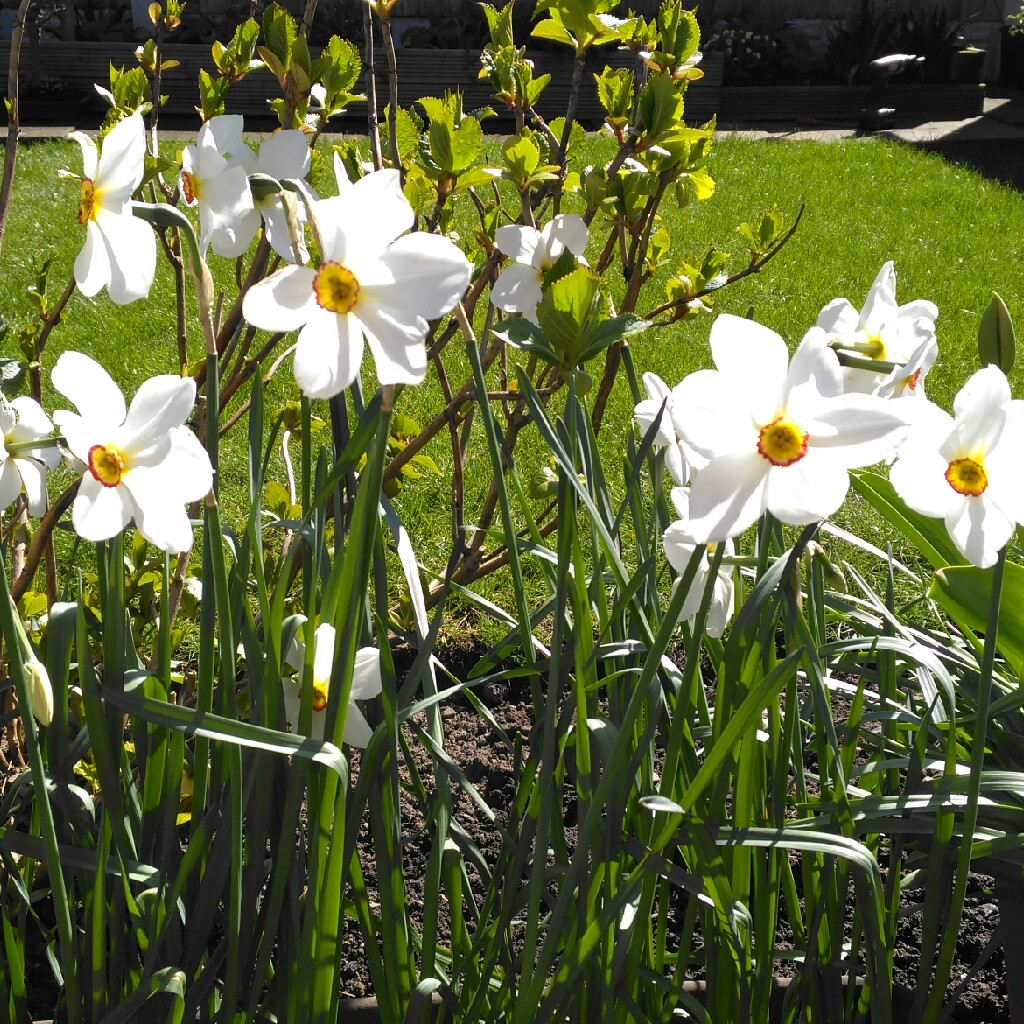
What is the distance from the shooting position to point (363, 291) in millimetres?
641

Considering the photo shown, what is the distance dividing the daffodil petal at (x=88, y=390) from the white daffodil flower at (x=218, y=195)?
0.13m

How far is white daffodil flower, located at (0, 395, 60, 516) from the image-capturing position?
82 centimetres

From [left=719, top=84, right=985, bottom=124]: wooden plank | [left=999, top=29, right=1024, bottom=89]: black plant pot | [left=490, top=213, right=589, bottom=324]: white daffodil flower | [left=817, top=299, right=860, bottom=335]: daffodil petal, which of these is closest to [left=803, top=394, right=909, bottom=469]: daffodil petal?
[left=817, top=299, right=860, bottom=335]: daffodil petal

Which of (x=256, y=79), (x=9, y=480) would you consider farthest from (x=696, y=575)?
(x=256, y=79)

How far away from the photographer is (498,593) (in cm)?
241

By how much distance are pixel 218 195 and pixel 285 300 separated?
23 cm

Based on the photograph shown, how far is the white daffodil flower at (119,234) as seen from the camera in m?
0.71

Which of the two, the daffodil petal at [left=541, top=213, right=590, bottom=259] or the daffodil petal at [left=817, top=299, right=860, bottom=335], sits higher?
the daffodil petal at [left=541, top=213, right=590, bottom=259]

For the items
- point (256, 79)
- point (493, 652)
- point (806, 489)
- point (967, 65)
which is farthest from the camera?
point (967, 65)

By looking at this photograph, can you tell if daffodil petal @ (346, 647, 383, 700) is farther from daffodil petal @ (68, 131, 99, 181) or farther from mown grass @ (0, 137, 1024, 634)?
mown grass @ (0, 137, 1024, 634)

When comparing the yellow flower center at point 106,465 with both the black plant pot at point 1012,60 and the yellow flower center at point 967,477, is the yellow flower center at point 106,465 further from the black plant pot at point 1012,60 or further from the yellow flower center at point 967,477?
the black plant pot at point 1012,60

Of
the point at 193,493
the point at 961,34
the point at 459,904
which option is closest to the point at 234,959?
the point at 459,904

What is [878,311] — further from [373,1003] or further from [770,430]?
[373,1003]

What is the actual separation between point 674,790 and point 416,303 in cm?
54
